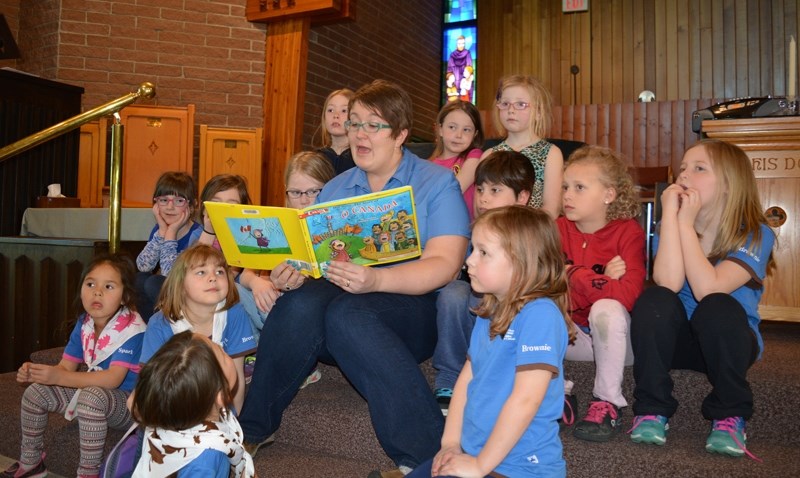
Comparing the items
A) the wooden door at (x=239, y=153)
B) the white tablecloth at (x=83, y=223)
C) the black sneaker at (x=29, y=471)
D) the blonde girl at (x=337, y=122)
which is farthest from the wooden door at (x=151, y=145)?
the black sneaker at (x=29, y=471)

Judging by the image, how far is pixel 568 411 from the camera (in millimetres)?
1907

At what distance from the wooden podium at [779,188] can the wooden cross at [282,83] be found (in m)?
3.98

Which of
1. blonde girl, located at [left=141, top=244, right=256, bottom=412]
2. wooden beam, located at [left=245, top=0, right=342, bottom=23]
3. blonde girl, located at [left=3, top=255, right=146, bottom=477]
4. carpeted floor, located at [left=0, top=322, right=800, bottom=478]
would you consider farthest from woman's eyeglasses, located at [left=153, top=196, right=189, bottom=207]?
wooden beam, located at [left=245, top=0, right=342, bottom=23]

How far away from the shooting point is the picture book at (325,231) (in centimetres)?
178

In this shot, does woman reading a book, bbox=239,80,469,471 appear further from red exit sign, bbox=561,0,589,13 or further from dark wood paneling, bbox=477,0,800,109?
red exit sign, bbox=561,0,589,13

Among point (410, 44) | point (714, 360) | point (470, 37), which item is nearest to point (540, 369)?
point (714, 360)

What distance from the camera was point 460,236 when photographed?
195cm

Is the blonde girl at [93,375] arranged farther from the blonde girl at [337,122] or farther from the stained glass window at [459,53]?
the stained glass window at [459,53]

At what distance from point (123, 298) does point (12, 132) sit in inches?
108

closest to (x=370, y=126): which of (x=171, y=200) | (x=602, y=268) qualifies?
(x=602, y=268)

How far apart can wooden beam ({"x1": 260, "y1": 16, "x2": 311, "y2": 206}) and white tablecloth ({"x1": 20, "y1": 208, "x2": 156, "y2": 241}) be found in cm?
175

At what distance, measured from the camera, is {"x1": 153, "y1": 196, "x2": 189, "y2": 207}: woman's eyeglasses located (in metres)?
2.79

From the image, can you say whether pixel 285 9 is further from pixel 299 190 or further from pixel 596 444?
pixel 596 444

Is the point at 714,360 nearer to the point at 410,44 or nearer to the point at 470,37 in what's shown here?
the point at 410,44
